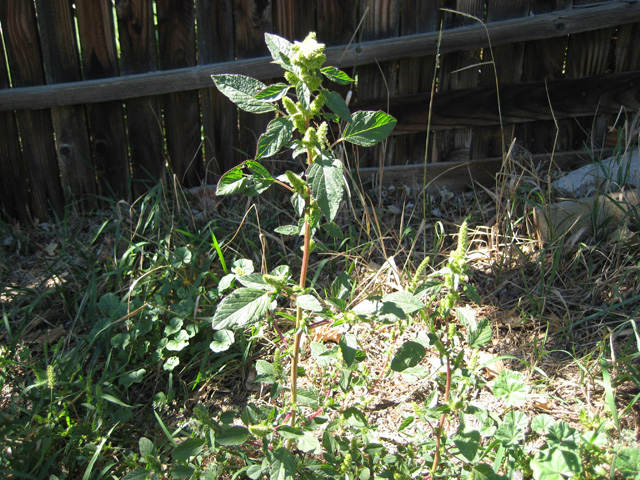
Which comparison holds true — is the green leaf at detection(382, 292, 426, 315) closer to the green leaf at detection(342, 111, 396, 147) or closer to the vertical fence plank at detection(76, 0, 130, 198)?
the green leaf at detection(342, 111, 396, 147)

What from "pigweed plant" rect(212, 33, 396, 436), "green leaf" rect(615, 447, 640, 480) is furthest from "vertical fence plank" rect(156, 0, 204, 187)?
"green leaf" rect(615, 447, 640, 480)

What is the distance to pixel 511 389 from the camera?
1.61 m

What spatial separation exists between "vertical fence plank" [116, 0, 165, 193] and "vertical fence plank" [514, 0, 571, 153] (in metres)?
2.06

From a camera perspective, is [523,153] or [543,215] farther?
[523,153]

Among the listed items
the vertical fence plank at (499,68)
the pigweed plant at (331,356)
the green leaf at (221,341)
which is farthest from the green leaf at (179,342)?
the vertical fence plank at (499,68)

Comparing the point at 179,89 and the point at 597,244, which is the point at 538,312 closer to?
the point at 597,244

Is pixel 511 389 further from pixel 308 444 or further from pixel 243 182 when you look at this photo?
pixel 243 182

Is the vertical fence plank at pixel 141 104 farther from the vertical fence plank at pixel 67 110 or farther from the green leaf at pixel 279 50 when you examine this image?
the green leaf at pixel 279 50

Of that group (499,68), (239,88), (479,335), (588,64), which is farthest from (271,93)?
(588,64)

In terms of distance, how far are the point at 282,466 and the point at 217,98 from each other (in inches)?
87.3

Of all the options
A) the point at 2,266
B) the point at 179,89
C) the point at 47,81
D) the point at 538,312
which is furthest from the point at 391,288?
the point at 47,81

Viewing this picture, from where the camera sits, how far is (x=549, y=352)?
7.23 feet

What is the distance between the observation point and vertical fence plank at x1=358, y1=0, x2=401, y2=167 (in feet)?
9.98

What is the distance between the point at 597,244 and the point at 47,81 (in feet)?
9.63
